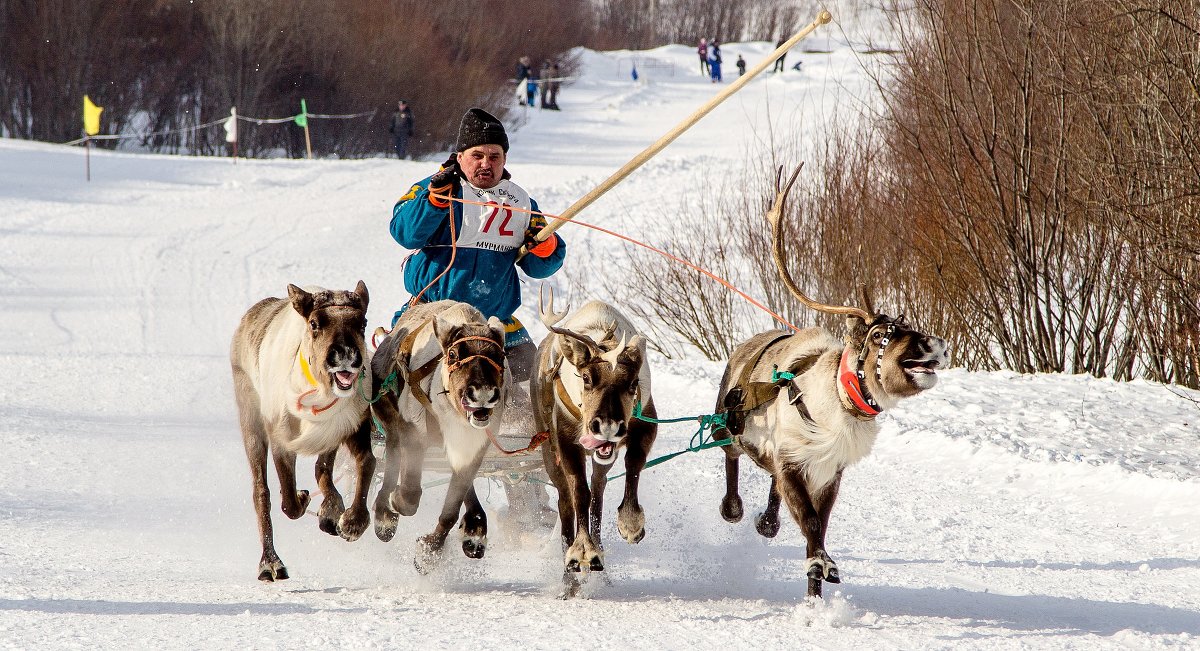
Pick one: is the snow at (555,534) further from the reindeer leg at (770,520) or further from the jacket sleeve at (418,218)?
the jacket sleeve at (418,218)

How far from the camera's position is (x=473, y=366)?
15.6ft

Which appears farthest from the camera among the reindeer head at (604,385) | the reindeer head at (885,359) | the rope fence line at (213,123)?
the rope fence line at (213,123)

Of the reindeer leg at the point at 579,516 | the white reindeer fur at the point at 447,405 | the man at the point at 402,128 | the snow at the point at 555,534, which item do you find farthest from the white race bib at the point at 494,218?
the man at the point at 402,128

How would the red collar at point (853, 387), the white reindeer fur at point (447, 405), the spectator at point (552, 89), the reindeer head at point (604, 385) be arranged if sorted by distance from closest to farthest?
1. the reindeer head at point (604, 385)
2. the red collar at point (853, 387)
3. the white reindeer fur at point (447, 405)
4. the spectator at point (552, 89)

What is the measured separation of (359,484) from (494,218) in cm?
155

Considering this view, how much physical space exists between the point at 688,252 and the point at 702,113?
25.6 feet

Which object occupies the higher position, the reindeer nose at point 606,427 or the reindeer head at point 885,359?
the reindeer head at point 885,359

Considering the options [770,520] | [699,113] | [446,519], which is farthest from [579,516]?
[699,113]

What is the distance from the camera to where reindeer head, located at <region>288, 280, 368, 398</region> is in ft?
15.4

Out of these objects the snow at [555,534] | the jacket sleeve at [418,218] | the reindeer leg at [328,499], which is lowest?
the snow at [555,534]

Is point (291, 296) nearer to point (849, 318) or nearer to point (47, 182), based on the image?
point (849, 318)

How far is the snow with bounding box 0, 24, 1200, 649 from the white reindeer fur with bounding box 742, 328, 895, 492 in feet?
1.97

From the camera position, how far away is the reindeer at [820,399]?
4.58m

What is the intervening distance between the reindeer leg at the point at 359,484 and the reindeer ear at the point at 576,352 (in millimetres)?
988
